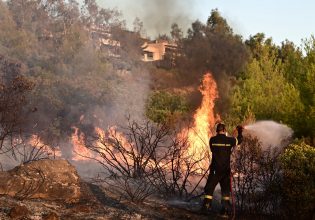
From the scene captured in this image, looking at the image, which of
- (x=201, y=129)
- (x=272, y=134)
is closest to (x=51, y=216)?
(x=201, y=129)

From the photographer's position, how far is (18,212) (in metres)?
7.46

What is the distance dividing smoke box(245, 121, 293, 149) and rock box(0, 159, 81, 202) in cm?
704

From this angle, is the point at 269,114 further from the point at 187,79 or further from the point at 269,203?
the point at 269,203

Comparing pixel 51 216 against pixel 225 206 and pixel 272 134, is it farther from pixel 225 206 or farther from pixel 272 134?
pixel 272 134

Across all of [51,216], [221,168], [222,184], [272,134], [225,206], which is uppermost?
[272,134]

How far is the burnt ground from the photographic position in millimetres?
7641

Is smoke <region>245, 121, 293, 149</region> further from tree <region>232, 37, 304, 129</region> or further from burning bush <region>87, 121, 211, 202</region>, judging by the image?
burning bush <region>87, 121, 211, 202</region>

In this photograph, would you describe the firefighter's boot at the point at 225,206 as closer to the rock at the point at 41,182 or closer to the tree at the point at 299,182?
the tree at the point at 299,182

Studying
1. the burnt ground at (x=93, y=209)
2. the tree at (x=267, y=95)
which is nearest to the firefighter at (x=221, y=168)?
the burnt ground at (x=93, y=209)

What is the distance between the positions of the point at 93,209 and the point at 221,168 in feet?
8.70

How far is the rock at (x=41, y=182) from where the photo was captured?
30.5ft

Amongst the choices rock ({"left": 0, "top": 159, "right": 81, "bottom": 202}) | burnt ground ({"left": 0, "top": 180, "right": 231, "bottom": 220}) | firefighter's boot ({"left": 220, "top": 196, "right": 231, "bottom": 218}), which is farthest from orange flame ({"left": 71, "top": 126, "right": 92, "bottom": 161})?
firefighter's boot ({"left": 220, "top": 196, "right": 231, "bottom": 218})

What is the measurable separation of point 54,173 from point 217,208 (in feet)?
12.4

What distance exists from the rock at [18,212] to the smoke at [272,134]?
8963 millimetres
